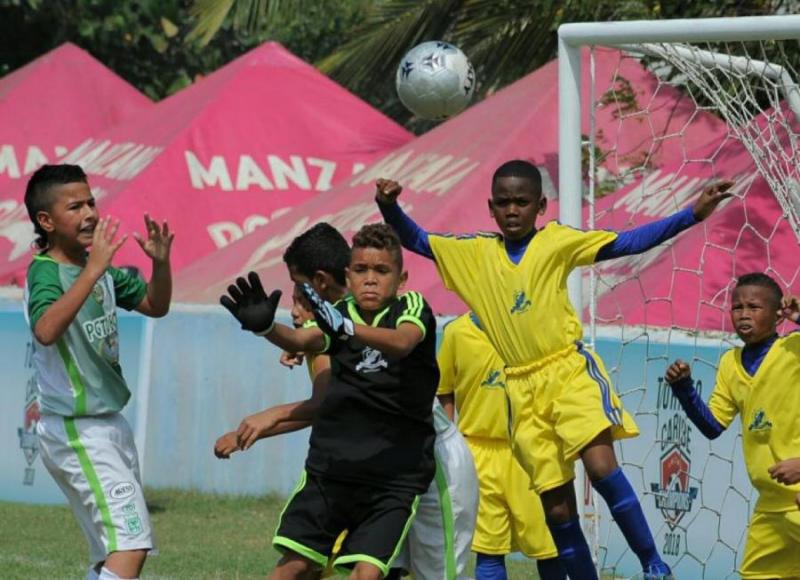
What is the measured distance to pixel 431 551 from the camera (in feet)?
20.3

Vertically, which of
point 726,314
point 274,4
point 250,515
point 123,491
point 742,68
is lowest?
point 250,515

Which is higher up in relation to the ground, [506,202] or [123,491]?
[506,202]

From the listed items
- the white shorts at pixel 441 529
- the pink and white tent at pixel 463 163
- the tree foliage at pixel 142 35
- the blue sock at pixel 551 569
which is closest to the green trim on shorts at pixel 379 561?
the white shorts at pixel 441 529

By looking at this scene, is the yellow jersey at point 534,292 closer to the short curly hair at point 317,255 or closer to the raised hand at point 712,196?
the raised hand at point 712,196

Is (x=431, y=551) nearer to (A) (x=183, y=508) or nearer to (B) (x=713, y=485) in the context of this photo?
(B) (x=713, y=485)

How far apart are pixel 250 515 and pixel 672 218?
19.0 ft

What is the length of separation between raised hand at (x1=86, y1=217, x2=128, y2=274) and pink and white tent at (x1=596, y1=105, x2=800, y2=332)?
434 centimetres

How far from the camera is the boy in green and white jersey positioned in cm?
601

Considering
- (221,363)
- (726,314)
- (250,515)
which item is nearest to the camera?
(726,314)

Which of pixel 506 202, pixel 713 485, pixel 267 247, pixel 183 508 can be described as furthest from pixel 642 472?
pixel 267 247

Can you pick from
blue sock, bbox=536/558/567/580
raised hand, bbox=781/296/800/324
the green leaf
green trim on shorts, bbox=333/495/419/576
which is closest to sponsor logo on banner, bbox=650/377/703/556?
blue sock, bbox=536/558/567/580

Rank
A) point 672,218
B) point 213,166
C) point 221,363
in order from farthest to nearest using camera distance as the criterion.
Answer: point 213,166
point 221,363
point 672,218

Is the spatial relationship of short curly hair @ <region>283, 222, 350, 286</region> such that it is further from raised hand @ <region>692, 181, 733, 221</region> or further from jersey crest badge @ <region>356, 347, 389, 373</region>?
raised hand @ <region>692, 181, 733, 221</region>

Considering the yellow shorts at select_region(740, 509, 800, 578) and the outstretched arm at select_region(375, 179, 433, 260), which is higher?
the outstretched arm at select_region(375, 179, 433, 260)
